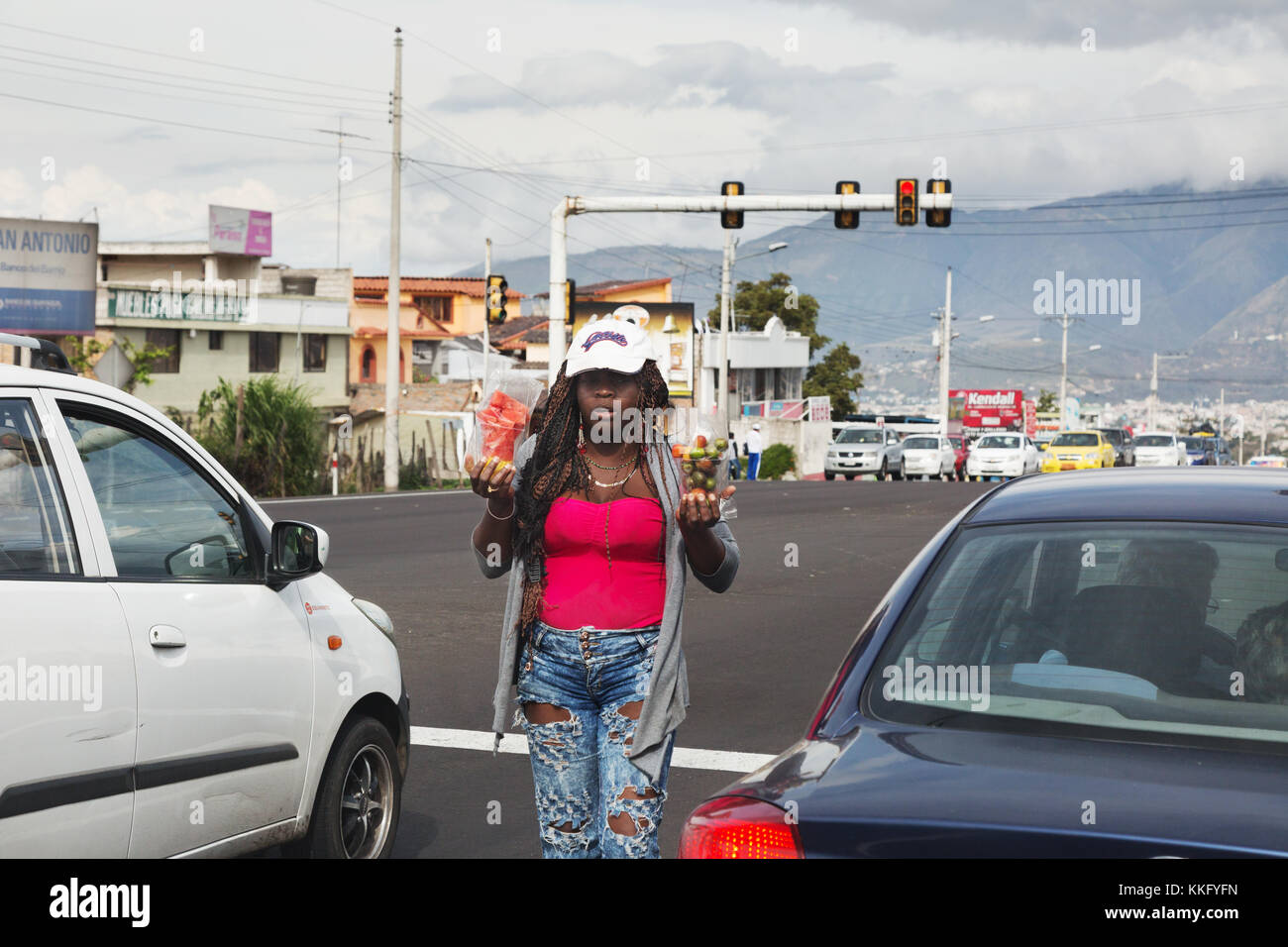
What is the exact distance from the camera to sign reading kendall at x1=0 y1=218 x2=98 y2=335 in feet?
116

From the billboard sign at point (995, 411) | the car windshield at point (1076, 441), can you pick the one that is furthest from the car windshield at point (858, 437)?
the billboard sign at point (995, 411)

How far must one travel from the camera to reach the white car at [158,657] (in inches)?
146

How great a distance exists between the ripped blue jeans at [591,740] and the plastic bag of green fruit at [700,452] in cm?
43

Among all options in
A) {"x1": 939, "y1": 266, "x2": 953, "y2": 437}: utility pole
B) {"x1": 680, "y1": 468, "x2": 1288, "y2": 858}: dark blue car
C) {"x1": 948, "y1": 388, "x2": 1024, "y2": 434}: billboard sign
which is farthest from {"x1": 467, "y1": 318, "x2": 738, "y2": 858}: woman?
{"x1": 948, "y1": 388, "x2": 1024, "y2": 434}: billboard sign

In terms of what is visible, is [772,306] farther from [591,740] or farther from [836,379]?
[591,740]

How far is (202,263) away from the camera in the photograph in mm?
58156

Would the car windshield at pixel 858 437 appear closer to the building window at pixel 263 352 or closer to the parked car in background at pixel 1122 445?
the parked car in background at pixel 1122 445

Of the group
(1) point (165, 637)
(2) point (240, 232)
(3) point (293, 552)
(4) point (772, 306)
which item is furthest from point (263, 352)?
(1) point (165, 637)

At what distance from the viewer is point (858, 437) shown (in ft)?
158

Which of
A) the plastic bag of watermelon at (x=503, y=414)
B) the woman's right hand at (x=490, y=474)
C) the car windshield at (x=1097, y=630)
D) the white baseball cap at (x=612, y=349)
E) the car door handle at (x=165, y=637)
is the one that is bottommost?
the car door handle at (x=165, y=637)

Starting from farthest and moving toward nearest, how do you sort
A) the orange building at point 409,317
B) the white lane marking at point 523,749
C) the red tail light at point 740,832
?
the orange building at point 409,317
the white lane marking at point 523,749
the red tail light at point 740,832

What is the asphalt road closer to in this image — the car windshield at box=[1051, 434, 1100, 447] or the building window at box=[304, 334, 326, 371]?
the car windshield at box=[1051, 434, 1100, 447]

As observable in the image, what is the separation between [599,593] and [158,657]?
124 cm
